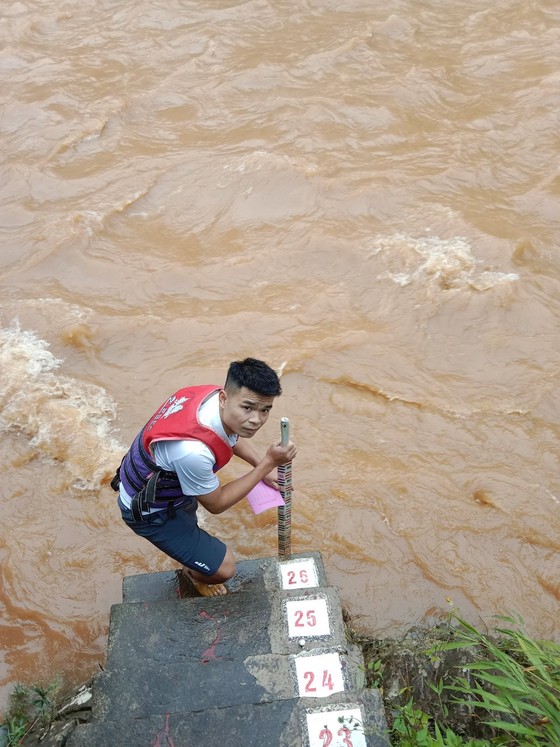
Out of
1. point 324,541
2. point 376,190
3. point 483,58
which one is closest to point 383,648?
point 324,541

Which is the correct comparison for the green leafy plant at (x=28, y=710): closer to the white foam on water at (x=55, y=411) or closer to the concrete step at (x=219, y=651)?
the concrete step at (x=219, y=651)

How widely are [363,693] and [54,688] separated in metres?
1.73

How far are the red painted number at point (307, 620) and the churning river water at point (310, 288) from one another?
2.54ft

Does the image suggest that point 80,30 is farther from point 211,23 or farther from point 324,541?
point 324,541

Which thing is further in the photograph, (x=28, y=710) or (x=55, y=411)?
(x=55, y=411)

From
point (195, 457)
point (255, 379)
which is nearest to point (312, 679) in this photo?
point (195, 457)

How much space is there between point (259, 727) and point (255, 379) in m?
1.47

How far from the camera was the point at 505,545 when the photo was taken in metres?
4.28

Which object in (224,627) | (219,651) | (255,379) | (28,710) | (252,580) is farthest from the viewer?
(252,580)

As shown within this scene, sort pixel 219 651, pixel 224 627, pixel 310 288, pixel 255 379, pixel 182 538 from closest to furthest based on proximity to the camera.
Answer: pixel 255 379 → pixel 219 651 → pixel 224 627 → pixel 182 538 → pixel 310 288

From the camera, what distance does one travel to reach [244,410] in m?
3.00

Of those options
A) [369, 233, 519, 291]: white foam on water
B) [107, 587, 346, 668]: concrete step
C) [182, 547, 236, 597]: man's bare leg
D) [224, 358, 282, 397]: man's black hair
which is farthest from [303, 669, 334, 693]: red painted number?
[369, 233, 519, 291]: white foam on water

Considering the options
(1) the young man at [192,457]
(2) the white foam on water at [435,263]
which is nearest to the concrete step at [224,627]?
(1) the young man at [192,457]

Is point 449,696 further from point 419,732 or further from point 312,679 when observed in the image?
point 312,679
